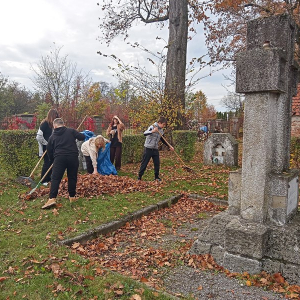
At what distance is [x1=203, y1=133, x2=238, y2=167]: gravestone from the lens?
459 inches

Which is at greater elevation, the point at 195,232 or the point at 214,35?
the point at 214,35

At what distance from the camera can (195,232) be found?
5102 mm

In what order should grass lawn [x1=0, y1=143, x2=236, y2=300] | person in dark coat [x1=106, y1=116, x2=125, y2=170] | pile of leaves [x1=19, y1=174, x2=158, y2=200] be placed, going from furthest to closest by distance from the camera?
person in dark coat [x1=106, y1=116, x2=125, y2=170], pile of leaves [x1=19, y1=174, x2=158, y2=200], grass lawn [x1=0, y1=143, x2=236, y2=300]

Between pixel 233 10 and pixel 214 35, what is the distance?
6.11 ft

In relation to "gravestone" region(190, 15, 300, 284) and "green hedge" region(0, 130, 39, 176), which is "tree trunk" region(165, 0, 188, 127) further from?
"gravestone" region(190, 15, 300, 284)

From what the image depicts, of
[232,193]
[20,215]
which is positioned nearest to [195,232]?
[232,193]

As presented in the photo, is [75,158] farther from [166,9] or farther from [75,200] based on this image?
[166,9]

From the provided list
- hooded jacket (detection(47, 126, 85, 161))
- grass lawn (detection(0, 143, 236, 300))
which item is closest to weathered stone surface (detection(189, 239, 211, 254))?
grass lawn (detection(0, 143, 236, 300))

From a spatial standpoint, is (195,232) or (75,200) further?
(75,200)

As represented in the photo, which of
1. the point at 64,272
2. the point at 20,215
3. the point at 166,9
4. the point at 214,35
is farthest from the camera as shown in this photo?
the point at 214,35

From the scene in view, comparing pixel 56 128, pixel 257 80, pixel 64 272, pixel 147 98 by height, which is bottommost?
pixel 64 272

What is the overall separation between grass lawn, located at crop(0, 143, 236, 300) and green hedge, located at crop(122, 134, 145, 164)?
3.41m

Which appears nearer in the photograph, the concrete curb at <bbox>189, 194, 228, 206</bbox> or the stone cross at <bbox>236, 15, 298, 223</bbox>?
the stone cross at <bbox>236, 15, 298, 223</bbox>

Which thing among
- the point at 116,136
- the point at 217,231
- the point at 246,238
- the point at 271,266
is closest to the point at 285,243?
the point at 271,266
